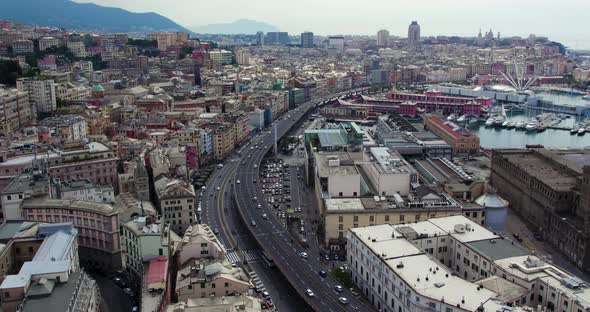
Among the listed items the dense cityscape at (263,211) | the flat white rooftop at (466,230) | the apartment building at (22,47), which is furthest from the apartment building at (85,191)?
the apartment building at (22,47)

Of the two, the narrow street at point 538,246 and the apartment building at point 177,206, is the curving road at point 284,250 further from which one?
the narrow street at point 538,246

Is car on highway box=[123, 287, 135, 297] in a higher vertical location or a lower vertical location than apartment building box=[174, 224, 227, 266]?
lower

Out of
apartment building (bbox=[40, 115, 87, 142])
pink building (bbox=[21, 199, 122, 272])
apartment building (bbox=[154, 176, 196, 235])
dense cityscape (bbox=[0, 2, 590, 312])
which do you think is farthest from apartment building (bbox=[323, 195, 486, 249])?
apartment building (bbox=[40, 115, 87, 142])

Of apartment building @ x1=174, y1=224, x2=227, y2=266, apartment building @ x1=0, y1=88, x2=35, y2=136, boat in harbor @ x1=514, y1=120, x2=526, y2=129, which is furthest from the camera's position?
boat in harbor @ x1=514, y1=120, x2=526, y2=129

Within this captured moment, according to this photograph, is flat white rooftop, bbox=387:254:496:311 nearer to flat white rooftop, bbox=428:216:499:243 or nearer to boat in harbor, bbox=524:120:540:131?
flat white rooftop, bbox=428:216:499:243

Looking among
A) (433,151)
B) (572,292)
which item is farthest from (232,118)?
(572,292)
